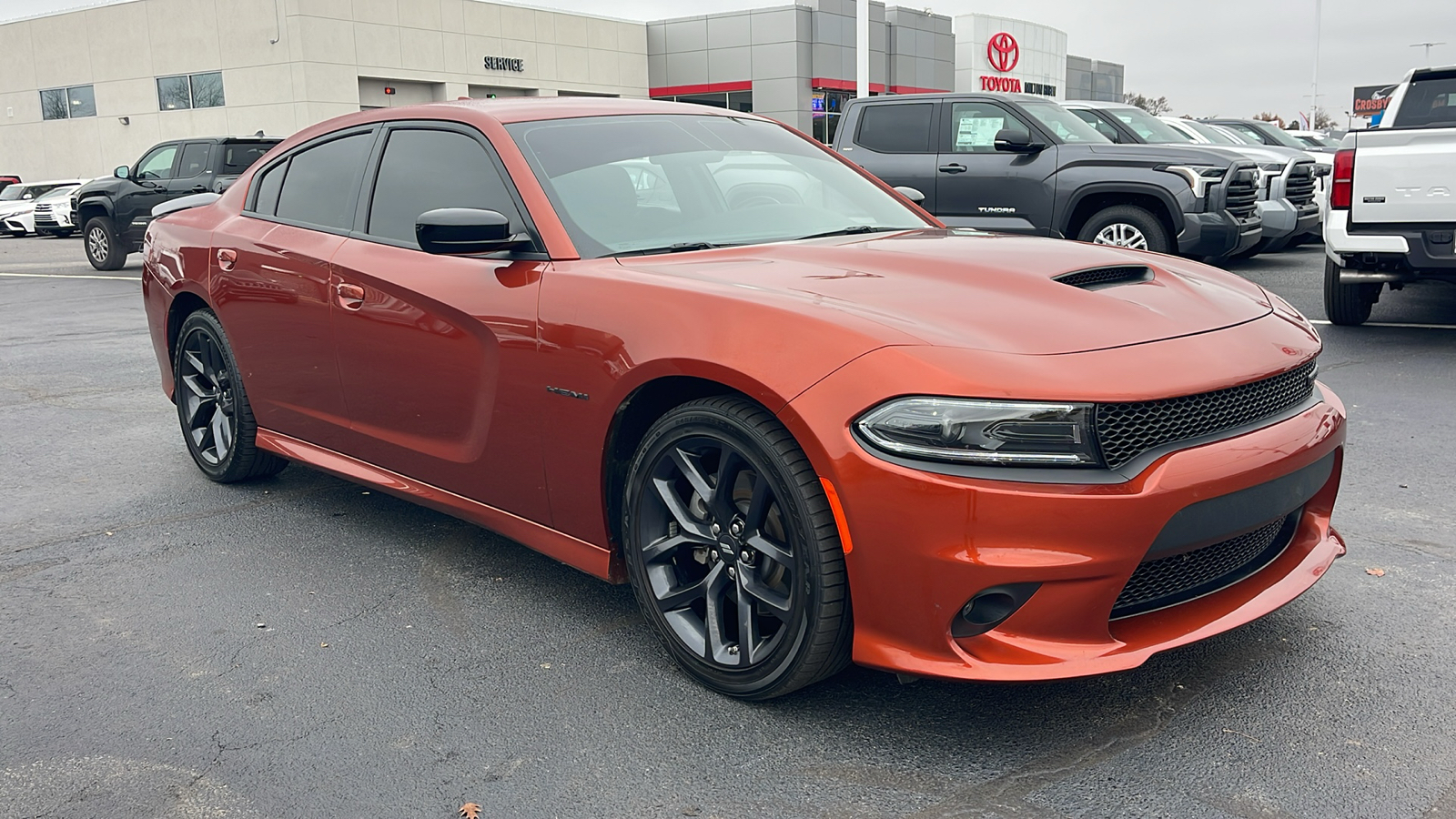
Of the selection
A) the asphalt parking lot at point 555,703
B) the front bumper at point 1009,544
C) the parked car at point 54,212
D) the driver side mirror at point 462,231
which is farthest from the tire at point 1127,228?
the parked car at point 54,212

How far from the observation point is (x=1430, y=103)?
873 cm

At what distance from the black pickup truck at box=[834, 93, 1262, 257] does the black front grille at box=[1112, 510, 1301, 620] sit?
8.43m

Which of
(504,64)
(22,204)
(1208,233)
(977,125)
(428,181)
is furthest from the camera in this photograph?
(504,64)

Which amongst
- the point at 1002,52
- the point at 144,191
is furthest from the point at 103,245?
the point at 1002,52

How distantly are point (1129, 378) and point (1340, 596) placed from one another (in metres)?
1.59

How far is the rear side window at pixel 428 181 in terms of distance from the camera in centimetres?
380

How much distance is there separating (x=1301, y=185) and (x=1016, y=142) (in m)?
4.40

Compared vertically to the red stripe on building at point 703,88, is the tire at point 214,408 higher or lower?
lower

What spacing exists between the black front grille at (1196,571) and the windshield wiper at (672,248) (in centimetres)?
157

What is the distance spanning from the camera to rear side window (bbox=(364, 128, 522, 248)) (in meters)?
3.80

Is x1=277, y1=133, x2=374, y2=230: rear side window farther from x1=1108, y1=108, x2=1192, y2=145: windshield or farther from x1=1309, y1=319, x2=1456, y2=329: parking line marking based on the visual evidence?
x1=1108, y1=108, x2=1192, y2=145: windshield

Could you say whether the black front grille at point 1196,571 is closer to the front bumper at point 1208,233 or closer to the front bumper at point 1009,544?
the front bumper at point 1009,544

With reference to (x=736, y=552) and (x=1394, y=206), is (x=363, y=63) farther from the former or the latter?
(x=736, y=552)

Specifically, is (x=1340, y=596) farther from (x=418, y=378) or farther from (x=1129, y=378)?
(x=418, y=378)
